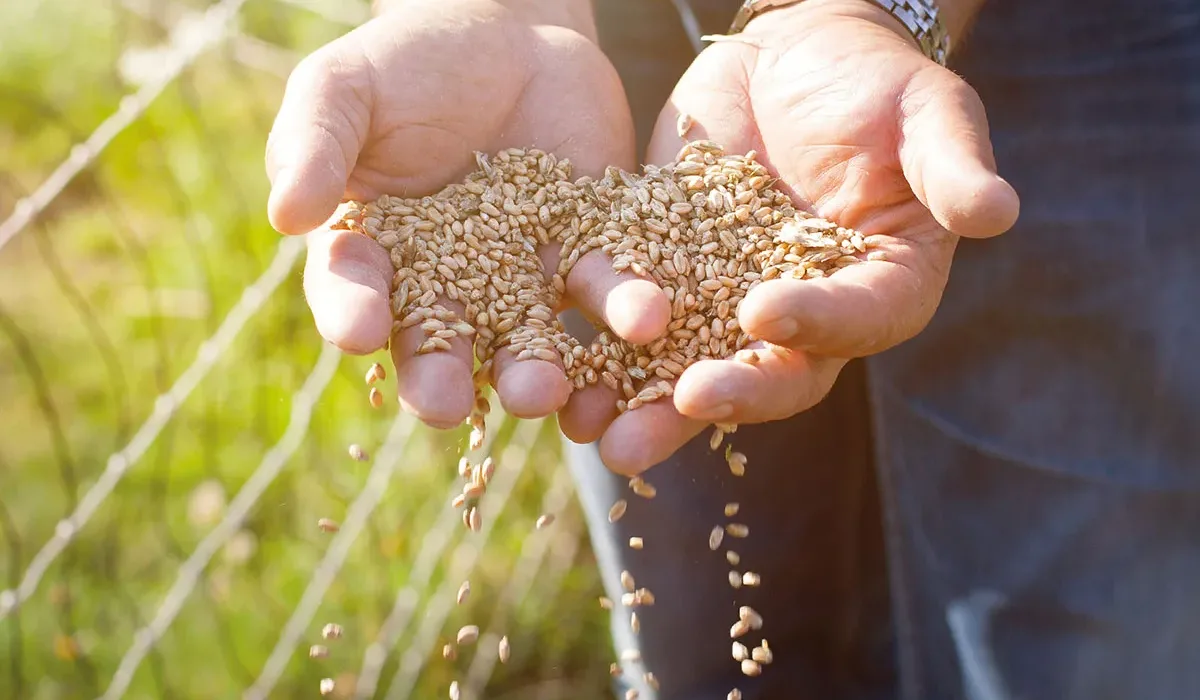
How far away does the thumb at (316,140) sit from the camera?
1.17 m

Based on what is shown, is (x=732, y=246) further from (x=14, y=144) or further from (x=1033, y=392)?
(x=14, y=144)

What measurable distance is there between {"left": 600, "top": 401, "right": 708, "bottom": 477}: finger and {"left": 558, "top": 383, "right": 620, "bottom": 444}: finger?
48mm

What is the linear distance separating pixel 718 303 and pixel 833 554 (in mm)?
1016

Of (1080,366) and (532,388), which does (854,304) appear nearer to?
(532,388)

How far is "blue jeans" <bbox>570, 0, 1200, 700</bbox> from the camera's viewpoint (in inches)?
60.8

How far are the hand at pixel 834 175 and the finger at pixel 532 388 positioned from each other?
3.0 inches

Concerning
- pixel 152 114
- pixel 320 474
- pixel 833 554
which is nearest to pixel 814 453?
pixel 833 554

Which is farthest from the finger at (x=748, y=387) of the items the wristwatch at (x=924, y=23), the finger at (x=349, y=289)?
the wristwatch at (x=924, y=23)

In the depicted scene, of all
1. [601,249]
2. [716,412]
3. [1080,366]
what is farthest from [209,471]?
[1080,366]

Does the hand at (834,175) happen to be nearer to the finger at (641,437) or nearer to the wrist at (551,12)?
the finger at (641,437)

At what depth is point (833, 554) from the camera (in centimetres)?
223

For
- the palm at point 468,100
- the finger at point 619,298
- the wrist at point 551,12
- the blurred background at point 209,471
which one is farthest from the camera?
the blurred background at point 209,471

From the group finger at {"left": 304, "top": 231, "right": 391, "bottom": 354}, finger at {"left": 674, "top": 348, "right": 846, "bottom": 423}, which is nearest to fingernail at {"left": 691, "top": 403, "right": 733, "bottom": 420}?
finger at {"left": 674, "top": 348, "right": 846, "bottom": 423}

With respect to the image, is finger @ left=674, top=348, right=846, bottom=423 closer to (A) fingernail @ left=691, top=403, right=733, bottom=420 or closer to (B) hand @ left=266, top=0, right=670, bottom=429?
(A) fingernail @ left=691, top=403, right=733, bottom=420
